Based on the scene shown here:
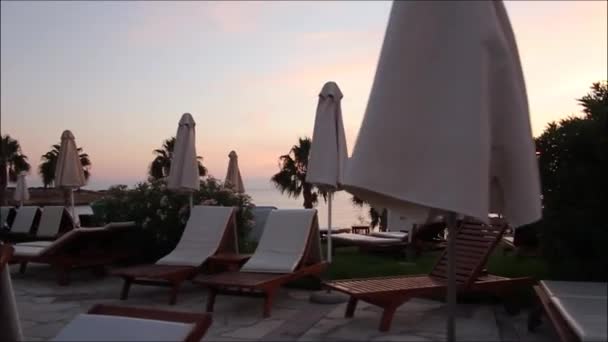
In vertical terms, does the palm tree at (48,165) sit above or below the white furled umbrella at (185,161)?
above

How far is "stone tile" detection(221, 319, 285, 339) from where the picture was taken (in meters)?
4.91

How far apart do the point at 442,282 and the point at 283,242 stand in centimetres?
205

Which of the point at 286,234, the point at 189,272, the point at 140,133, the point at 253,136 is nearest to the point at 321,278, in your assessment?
the point at 286,234

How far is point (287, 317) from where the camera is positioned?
5.66 m

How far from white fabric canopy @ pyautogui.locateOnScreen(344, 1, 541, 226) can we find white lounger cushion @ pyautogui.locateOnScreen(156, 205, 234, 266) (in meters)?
4.90

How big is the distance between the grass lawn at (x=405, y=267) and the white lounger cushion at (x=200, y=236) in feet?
3.73

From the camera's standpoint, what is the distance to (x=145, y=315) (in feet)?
8.95

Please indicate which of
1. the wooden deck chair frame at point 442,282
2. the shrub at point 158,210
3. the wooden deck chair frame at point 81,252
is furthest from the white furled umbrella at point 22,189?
the wooden deck chair frame at point 442,282

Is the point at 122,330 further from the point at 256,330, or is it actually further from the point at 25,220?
the point at 25,220

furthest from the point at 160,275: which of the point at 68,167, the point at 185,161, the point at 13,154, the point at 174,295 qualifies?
the point at 13,154

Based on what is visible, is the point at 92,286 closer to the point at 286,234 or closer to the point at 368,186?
the point at 286,234

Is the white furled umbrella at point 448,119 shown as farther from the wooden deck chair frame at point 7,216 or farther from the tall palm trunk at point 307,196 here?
the tall palm trunk at point 307,196

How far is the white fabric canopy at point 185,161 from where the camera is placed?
812 cm

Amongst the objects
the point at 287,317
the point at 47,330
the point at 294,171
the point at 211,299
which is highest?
the point at 294,171
